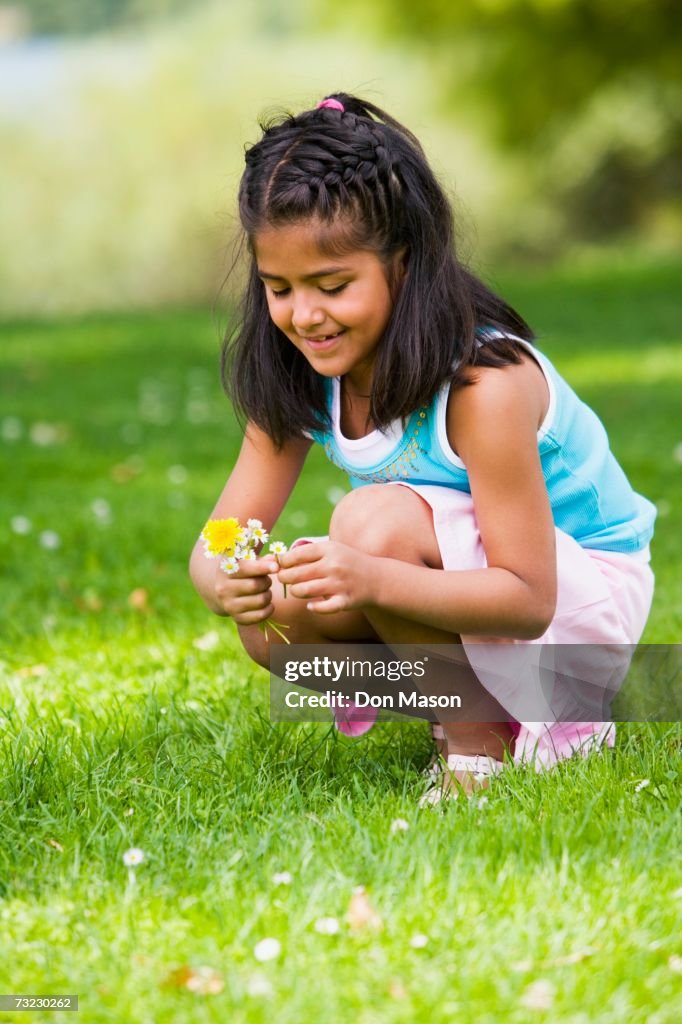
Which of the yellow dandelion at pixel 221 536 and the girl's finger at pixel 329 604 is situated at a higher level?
the yellow dandelion at pixel 221 536

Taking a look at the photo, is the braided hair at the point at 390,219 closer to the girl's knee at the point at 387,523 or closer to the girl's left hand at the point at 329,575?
the girl's knee at the point at 387,523

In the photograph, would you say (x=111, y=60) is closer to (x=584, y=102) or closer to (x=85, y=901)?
(x=584, y=102)

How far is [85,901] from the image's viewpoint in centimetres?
188

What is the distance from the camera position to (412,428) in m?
2.33

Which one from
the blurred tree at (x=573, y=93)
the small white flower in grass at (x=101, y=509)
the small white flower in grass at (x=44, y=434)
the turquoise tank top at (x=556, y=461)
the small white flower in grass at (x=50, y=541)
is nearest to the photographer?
the turquoise tank top at (x=556, y=461)

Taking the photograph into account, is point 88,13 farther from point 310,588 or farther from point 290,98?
point 310,588

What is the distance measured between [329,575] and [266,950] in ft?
2.00

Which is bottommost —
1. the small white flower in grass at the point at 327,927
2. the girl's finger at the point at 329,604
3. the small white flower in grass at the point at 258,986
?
the small white flower in grass at the point at 258,986

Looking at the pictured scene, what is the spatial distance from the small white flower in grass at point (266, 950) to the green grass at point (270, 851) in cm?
1

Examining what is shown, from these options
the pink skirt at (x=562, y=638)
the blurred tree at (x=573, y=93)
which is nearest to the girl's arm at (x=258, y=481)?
the pink skirt at (x=562, y=638)

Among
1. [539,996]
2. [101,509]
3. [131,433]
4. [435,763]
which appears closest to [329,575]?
[435,763]

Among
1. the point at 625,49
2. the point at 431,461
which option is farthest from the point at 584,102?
the point at 431,461

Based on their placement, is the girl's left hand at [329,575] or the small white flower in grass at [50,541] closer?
the girl's left hand at [329,575]

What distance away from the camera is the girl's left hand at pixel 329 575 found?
→ 6.89ft
